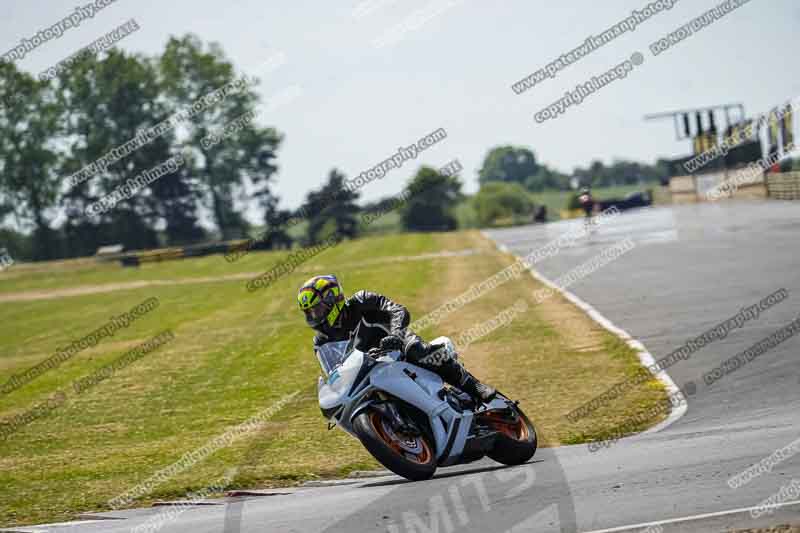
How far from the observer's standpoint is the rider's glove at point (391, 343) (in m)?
8.84

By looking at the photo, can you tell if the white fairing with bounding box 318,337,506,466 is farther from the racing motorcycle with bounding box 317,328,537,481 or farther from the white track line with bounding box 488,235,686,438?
the white track line with bounding box 488,235,686,438

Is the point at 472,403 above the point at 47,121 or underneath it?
underneath

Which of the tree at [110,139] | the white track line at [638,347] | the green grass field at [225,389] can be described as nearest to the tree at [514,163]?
the tree at [110,139]

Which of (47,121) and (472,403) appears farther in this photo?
(47,121)

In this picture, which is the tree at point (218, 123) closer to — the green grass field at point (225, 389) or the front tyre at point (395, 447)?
the green grass field at point (225, 389)

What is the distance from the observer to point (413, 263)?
1800 inches

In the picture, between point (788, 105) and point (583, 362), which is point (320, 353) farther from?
point (788, 105)

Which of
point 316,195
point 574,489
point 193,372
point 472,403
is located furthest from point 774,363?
point 316,195

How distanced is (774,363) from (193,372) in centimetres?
1069

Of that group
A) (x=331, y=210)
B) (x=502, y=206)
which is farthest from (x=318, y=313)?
(x=331, y=210)

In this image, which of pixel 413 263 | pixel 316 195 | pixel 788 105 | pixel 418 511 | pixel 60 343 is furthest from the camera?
pixel 316 195

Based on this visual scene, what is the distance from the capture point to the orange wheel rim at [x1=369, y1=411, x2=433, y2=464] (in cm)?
870

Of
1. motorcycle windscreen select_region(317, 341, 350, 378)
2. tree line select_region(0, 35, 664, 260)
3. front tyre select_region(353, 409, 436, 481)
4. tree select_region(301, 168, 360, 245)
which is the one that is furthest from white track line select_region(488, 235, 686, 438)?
tree select_region(301, 168, 360, 245)

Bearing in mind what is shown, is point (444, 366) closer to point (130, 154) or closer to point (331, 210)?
point (130, 154)
